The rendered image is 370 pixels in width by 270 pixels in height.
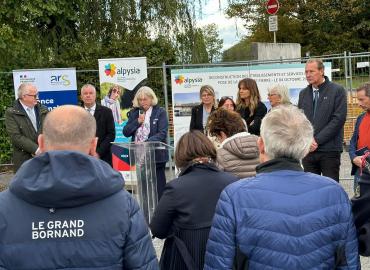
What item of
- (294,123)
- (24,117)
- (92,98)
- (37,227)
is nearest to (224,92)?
(92,98)

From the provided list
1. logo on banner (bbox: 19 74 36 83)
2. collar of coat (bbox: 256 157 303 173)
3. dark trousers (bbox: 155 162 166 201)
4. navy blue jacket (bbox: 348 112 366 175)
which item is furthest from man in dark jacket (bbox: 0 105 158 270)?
logo on banner (bbox: 19 74 36 83)

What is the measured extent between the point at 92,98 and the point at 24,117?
3.12 feet

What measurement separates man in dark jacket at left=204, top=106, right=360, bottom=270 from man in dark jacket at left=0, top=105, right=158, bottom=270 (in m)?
0.50

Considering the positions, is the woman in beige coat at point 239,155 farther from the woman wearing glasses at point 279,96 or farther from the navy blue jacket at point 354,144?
the woman wearing glasses at point 279,96

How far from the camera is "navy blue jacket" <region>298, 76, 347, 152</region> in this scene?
5797 millimetres

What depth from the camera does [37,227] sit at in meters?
2.04

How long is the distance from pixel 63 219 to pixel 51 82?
298 inches

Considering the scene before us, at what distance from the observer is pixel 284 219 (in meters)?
2.33

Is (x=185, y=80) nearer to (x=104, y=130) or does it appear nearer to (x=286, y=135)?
(x=104, y=130)

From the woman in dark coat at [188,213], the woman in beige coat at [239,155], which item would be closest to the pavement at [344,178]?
the woman in beige coat at [239,155]

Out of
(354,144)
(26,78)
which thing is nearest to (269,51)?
(26,78)

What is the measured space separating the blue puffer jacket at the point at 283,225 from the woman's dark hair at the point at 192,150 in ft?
2.80

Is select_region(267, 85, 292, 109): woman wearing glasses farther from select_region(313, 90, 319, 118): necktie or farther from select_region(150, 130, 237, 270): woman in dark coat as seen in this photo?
select_region(150, 130, 237, 270): woman in dark coat

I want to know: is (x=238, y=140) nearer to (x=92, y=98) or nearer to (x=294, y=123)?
(x=294, y=123)
